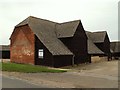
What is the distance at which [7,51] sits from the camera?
200ft

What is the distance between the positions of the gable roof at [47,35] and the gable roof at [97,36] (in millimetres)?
18910

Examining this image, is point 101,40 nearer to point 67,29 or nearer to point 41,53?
point 67,29

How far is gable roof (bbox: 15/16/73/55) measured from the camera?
118ft

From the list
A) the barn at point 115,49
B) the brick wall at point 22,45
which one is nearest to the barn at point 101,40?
the barn at point 115,49

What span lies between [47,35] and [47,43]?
9.83 feet

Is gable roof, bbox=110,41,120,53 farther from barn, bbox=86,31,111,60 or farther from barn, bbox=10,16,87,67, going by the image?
barn, bbox=10,16,87,67

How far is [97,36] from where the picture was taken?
200 ft

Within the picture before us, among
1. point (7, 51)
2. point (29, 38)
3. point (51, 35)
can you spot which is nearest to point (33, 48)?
point (29, 38)

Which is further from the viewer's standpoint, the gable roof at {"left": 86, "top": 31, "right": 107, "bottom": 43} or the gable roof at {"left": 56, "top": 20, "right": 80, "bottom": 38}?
the gable roof at {"left": 86, "top": 31, "right": 107, "bottom": 43}

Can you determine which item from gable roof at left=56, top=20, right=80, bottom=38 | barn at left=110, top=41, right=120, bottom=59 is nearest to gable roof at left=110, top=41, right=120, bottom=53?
barn at left=110, top=41, right=120, bottom=59

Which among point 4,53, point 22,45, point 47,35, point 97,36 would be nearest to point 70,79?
point 47,35

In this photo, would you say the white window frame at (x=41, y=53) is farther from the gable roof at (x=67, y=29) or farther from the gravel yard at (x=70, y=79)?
the gravel yard at (x=70, y=79)

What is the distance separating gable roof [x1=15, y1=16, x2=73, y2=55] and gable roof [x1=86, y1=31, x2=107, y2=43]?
62.0 ft

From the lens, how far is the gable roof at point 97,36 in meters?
58.9
